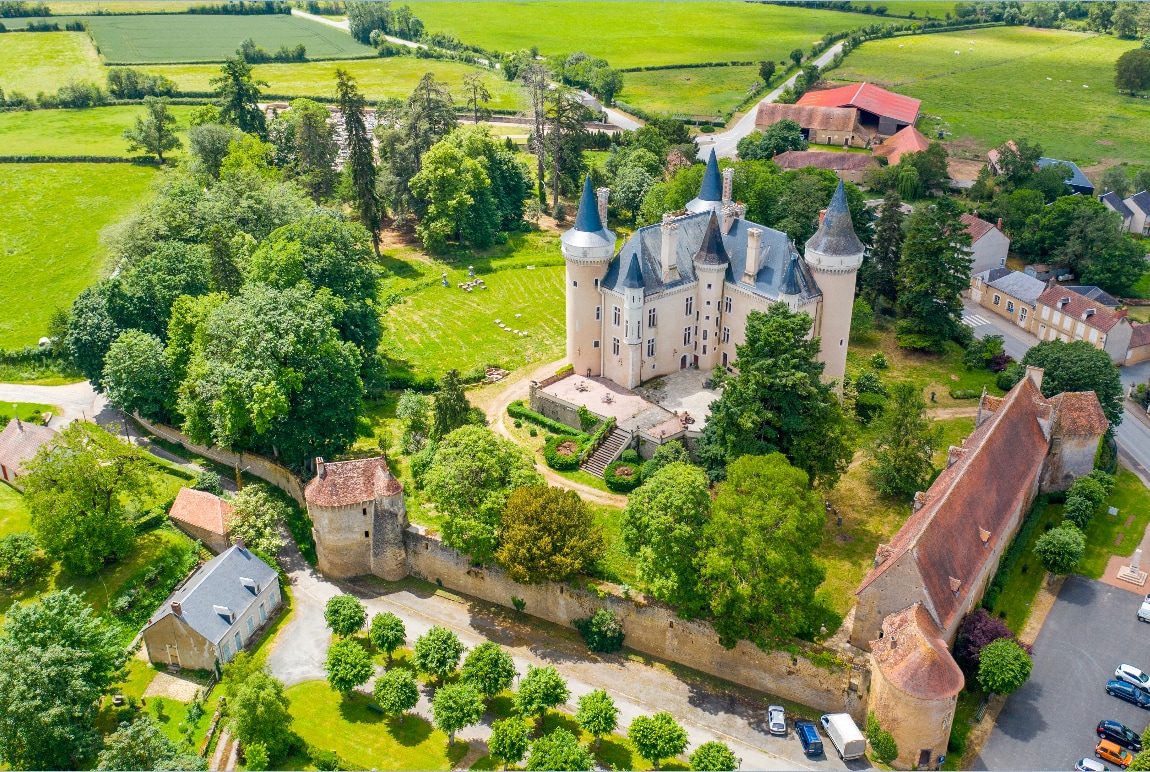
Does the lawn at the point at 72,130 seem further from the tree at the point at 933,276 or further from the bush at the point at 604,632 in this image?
the bush at the point at 604,632

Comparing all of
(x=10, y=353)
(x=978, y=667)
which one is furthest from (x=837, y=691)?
(x=10, y=353)

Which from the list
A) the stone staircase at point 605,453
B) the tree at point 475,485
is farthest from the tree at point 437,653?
the stone staircase at point 605,453

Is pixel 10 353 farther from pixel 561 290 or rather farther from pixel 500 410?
pixel 561 290

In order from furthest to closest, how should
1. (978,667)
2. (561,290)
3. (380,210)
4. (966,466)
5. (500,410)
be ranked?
1. (380,210)
2. (561,290)
3. (500,410)
4. (966,466)
5. (978,667)

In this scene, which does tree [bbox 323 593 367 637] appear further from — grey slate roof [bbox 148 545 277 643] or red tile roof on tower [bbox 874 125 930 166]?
red tile roof on tower [bbox 874 125 930 166]

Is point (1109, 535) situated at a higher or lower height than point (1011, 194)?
A: lower

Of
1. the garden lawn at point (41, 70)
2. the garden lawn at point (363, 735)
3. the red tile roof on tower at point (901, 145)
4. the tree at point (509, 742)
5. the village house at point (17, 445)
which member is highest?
the garden lawn at point (41, 70)
